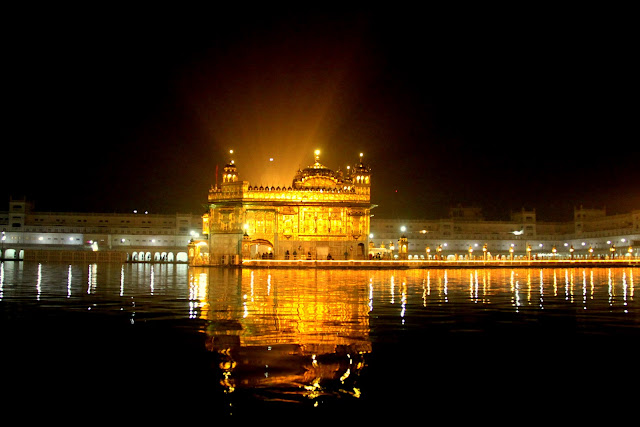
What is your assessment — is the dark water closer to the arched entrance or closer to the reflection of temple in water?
the reflection of temple in water

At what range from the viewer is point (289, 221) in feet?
204

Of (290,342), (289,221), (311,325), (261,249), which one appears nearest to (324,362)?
(290,342)

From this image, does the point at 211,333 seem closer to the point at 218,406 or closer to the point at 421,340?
the point at 421,340

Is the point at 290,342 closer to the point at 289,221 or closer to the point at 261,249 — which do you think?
the point at 289,221

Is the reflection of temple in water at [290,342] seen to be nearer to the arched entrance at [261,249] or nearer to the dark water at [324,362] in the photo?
the dark water at [324,362]

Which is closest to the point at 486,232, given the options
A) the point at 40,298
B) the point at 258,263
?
the point at 258,263

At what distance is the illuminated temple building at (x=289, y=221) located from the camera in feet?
202

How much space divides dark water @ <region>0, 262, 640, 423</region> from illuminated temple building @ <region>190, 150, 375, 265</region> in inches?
1845

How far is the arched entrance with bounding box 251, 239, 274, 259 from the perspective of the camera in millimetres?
60053

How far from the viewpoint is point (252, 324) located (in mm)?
11641

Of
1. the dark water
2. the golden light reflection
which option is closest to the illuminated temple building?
the golden light reflection

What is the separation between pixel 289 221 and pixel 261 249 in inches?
184

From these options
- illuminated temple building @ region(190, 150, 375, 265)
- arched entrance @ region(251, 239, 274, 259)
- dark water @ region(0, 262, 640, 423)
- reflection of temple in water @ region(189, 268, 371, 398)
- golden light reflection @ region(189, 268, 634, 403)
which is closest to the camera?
dark water @ region(0, 262, 640, 423)

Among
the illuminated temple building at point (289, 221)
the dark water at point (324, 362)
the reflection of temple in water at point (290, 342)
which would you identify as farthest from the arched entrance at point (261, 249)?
the dark water at point (324, 362)
